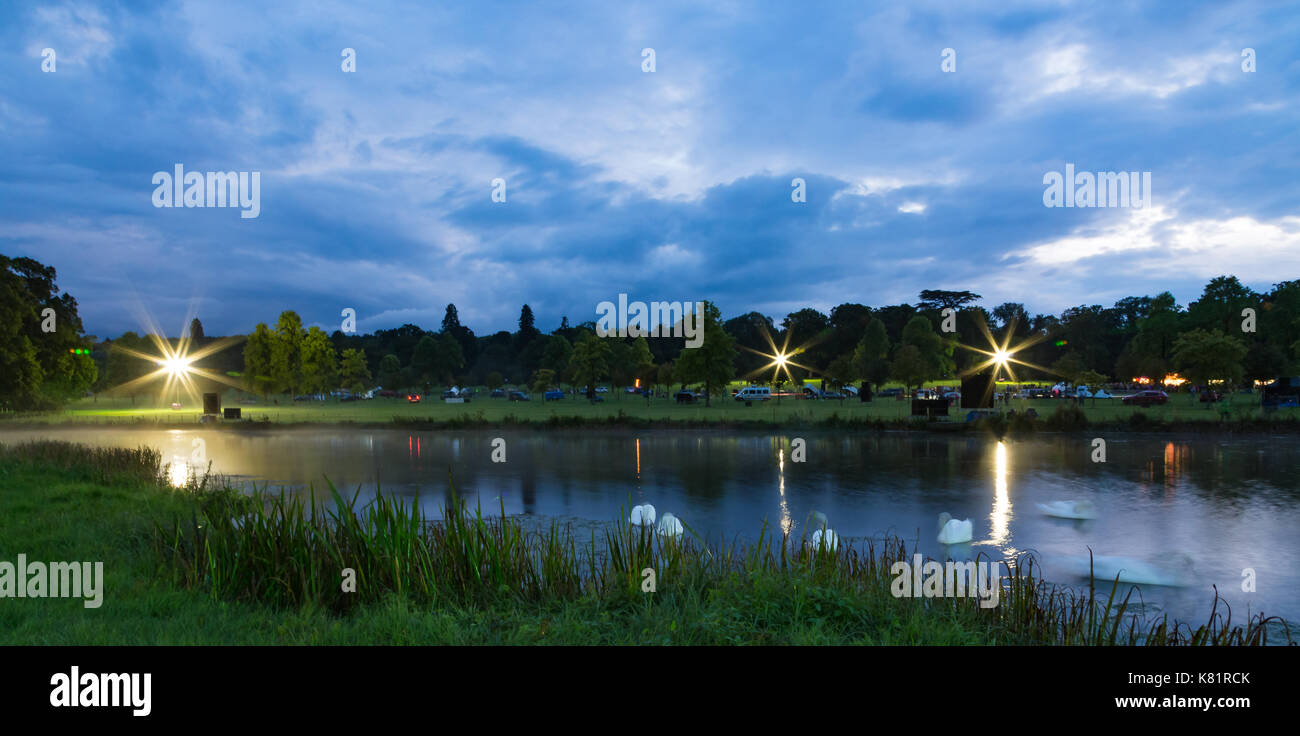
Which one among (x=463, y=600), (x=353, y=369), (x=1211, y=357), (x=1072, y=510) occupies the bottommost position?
(x=1072, y=510)

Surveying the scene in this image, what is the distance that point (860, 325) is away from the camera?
109 meters

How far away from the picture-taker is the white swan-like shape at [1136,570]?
1158 cm

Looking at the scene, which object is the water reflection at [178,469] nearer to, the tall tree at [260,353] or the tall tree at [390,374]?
the tall tree at [260,353]

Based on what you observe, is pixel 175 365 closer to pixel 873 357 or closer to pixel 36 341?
pixel 36 341

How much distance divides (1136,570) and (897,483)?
10.7 metres

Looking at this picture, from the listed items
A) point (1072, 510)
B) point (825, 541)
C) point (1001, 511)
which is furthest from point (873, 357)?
point (825, 541)

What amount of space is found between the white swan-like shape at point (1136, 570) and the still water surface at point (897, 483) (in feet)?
0.54

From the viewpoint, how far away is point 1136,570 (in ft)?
39.0

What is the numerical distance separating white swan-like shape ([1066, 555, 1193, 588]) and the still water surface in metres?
0.16

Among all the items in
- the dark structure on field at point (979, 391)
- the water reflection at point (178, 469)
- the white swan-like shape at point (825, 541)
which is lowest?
the water reflection at point (178, 469)

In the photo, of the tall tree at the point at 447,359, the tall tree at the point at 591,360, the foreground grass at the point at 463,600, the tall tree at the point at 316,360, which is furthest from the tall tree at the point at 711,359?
the tall tree at the point at 447,359

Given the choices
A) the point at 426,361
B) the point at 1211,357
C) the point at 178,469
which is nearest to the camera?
the point at 178,469
